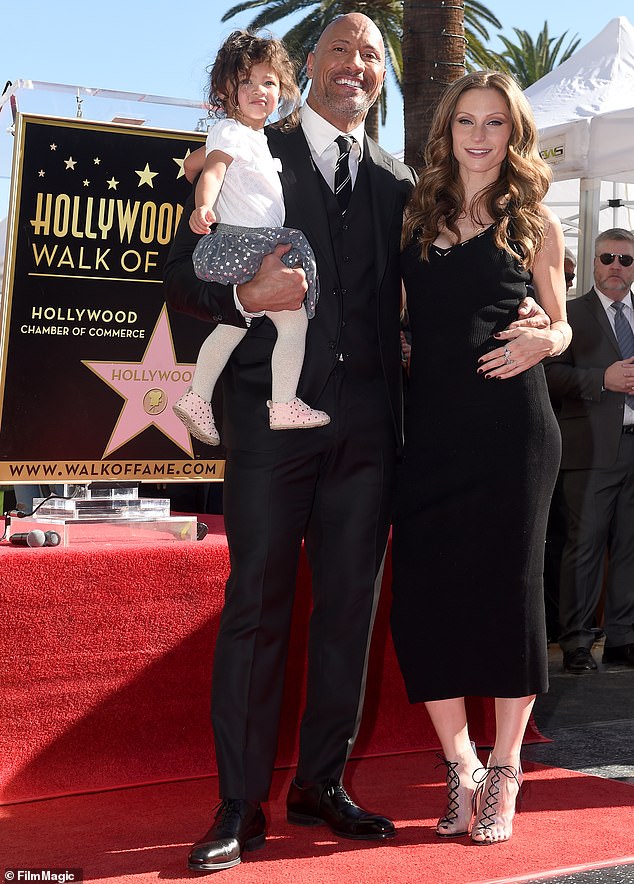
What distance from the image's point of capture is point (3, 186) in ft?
11.2

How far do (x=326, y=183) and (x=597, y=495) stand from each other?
3538 millimetres

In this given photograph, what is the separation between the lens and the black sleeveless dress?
118 inches

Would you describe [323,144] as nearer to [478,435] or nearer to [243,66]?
[243,66]

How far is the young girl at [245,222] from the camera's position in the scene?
280 cm

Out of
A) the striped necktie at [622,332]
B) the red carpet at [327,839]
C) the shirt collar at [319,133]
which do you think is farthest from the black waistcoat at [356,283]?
the striped necktie at [622,332]

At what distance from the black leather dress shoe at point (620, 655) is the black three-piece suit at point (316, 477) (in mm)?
3229

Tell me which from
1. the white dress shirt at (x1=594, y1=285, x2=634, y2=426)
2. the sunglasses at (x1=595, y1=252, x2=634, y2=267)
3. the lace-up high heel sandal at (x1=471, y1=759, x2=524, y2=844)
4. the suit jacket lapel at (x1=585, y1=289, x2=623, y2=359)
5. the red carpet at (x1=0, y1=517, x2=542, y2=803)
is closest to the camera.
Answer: the lace-up high heel sandal at (x1=471, y1=759, x2=524, y2=844)

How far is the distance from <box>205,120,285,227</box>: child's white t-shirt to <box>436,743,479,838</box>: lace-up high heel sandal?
5.03 feet

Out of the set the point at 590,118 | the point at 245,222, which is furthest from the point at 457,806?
the point at 590,118

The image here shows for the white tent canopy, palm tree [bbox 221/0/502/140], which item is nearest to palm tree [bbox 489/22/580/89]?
palm tree [bbox 221/0/502/140]

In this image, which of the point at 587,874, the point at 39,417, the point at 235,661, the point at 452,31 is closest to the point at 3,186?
the point at 39,417

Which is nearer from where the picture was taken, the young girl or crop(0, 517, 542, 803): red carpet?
the young girl

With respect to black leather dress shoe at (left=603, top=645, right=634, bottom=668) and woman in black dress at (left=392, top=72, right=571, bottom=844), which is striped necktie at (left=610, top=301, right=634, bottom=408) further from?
woman in black dress at (left=392, top=72, right=571, bottom=844)

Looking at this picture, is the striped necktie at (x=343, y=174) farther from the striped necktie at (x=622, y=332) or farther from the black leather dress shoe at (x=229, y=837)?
the striped necktie at (x=622, y=332)
